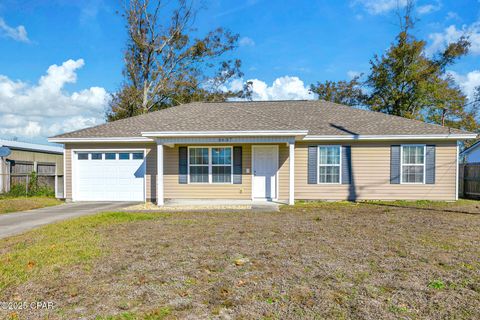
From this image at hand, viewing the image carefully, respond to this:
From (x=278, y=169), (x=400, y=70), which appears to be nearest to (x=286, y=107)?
(x=278, y=169)

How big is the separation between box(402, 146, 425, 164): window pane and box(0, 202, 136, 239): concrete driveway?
11.2 m

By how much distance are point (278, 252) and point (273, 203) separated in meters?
6.59

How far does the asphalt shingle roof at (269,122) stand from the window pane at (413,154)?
643 mm

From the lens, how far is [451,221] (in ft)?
27.1

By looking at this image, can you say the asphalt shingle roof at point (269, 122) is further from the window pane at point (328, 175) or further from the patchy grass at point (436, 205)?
the patchy grass at point (436, 205)

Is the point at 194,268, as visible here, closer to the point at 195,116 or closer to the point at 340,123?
the point at 195,116

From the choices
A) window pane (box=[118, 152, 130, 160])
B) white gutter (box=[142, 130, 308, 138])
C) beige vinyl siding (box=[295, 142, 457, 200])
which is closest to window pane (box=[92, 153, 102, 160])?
window pane (box=[118, 152, 130, 160])

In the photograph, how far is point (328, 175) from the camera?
496 inches

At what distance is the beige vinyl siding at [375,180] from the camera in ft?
40.7

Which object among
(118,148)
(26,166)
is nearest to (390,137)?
(118,148)

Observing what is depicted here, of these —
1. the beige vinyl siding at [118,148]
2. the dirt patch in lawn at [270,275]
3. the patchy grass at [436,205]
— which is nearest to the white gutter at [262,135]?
the beige vinyl siding at [118,148]

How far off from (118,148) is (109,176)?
4.22ft

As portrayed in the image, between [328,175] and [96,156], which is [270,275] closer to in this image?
[328,175]

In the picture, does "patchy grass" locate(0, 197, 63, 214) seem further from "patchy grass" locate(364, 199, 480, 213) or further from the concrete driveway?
"patchy grass" locate(364, 199, 480, 213)
